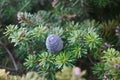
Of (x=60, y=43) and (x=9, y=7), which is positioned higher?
(x=9, y=7)

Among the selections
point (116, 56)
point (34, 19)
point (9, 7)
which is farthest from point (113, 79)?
point (9, 7)

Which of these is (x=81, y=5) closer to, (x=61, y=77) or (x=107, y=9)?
(x=107, y=9)

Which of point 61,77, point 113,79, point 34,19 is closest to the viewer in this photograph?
point 61,77

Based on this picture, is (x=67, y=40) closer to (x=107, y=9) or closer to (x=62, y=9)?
(x=62, y=9)

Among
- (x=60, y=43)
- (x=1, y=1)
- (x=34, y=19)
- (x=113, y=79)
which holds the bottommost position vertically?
(x=113, y=79)

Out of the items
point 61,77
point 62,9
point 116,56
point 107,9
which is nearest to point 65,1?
point 62,9

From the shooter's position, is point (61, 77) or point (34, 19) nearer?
point (61, 77)

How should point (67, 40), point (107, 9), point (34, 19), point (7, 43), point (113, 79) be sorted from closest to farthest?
point (113, 79) < point (67, 40) < point (34, 19) < point (7, 43) < point (107, 9)
